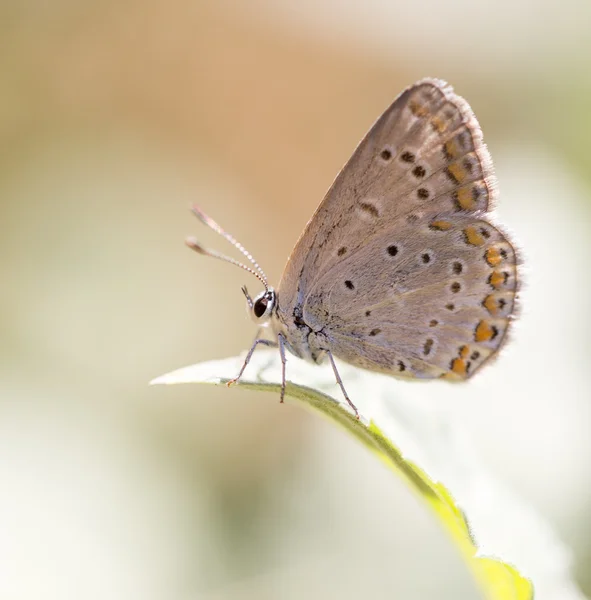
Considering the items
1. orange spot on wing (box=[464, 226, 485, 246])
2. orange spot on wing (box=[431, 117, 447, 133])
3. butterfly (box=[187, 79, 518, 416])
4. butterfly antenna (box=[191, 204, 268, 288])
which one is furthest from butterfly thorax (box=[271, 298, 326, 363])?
orange spot on wing (box=[431, 117, 447, 133])

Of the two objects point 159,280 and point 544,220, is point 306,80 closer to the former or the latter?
point 159,280

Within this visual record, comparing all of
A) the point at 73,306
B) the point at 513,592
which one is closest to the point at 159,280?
the point at 73,306

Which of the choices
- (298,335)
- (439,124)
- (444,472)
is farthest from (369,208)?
(444,472)

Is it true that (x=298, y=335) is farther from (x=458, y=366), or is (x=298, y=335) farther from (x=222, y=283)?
(x=222, y=283)

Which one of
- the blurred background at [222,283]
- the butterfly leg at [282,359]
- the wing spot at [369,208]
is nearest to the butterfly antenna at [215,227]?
the butterfly leg at [282,359]

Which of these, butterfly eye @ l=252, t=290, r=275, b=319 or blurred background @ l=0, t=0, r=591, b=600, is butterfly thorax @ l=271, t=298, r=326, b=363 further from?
blurred background @ l=0, t=0, r=591, b=600

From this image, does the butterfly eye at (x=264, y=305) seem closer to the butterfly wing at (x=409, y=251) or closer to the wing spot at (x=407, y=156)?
the butterfly wing at (x=409, y=251)
